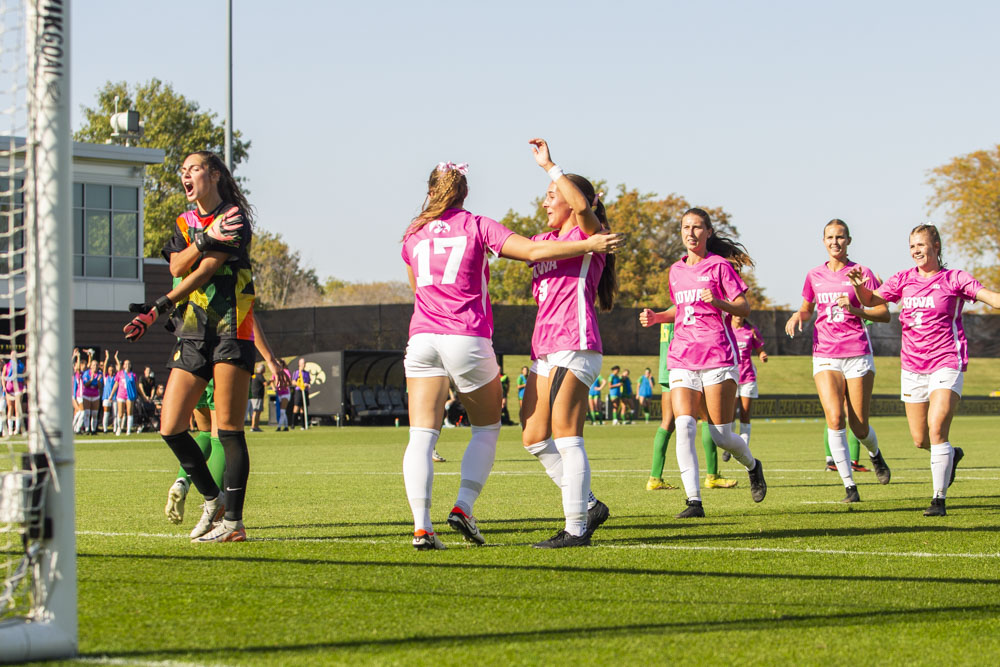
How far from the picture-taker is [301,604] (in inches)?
173

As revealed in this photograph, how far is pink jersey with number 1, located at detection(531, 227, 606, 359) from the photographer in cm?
630

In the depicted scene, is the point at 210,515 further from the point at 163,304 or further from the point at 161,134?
the point at 161,134

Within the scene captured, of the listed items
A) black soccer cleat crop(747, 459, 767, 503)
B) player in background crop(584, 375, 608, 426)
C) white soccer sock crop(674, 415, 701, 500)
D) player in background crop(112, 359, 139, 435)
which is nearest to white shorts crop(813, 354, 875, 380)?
black soccer cleat crop(747, 459, 767, 503)

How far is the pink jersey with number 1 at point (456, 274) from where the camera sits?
6.10 metres

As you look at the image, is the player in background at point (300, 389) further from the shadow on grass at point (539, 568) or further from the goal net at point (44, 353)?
the goal net at point (44, 353)

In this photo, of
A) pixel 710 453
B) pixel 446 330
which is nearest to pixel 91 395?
pixel 710 453

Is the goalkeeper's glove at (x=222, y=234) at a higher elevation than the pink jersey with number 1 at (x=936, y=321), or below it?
higher

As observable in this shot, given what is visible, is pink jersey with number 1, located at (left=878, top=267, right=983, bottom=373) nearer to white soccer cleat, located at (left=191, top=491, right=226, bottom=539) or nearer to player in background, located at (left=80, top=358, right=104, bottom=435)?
white soccer cleat, located at (left=191, top=491, right=226, bottom=539)

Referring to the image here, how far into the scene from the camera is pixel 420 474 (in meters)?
6.05

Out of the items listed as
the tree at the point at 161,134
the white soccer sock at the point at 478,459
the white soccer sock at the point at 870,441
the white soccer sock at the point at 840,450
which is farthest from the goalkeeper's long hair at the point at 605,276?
the tree at the point at 161,134

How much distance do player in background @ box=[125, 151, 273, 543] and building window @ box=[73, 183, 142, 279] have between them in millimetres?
38707

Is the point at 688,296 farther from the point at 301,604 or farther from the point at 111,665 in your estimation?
the point at 111,665

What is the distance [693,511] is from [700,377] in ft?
3.61

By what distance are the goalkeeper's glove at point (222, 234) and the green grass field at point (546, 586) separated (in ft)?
5.15
